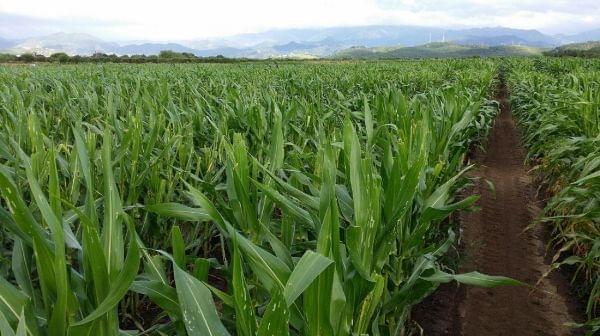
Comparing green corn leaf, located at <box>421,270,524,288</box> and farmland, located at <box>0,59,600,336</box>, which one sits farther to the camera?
green corn leaf, located at <box>421,270,524,288</box>

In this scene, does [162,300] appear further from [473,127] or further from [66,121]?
[473,127]

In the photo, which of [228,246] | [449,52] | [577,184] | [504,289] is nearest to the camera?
[228,246]

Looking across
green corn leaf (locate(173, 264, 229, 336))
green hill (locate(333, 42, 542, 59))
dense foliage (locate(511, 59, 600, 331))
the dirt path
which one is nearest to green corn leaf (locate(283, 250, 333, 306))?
green corn leaf (locate(173, 264, 229, 336))

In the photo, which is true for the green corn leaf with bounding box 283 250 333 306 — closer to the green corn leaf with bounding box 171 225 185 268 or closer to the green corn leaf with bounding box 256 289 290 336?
the green corn leaf with bounding box 256 289 290 336

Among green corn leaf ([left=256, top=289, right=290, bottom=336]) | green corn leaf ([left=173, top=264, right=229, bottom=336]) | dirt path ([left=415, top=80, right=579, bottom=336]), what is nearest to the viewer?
green corn leaf ([left=256, top=289, right=290, bottom=336])

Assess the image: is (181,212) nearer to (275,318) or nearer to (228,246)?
(228,246)

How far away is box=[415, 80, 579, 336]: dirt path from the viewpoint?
287cm

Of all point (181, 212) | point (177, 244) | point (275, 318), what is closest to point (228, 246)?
point (181, 212)

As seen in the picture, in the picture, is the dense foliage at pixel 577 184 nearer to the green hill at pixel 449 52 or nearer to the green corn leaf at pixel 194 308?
the green corn leaf at pixel 194 308

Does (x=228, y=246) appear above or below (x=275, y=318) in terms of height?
below

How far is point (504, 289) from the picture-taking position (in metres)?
3.28

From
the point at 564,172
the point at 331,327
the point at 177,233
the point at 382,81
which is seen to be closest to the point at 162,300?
the point at 177,233

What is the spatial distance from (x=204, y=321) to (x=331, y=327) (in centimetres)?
37

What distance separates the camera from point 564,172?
4.77 metres
